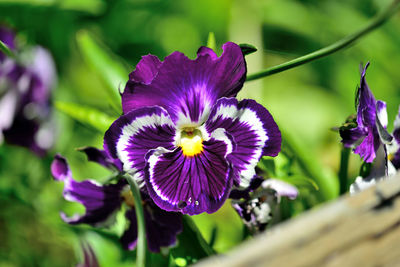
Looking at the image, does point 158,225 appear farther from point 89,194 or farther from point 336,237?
point 336,237

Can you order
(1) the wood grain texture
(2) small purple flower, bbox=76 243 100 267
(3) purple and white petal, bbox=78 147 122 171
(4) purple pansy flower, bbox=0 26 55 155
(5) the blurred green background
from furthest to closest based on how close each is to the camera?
(5) the blurred green background
(4) purple pansy flower, bbox=0 26 55 155
(2) small purple flower, bbox=76 243 100 267
(3) purple and white petal, bbox=78 147 122 171
(1) the wood grain texture

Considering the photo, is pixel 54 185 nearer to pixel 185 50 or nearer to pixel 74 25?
pixel 74 25

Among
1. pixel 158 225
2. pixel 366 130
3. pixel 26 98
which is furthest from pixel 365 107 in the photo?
pixel 26 98

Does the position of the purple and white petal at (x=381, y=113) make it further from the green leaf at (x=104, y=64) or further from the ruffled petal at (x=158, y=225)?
the green leaf at (x=104, y=64)

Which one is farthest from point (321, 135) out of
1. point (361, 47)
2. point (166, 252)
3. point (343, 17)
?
point (166, 252)

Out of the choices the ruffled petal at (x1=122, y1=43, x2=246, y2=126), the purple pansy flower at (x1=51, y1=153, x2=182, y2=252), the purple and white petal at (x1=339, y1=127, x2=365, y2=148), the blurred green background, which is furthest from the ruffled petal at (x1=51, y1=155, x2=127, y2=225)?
the blurred green background

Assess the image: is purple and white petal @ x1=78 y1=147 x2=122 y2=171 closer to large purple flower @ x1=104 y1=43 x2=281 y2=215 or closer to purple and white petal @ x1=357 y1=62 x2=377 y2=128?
large purple flower @ x1=104 y1=43 x2=281 y2=215
